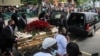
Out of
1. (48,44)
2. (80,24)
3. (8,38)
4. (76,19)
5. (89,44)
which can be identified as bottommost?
(89,44)

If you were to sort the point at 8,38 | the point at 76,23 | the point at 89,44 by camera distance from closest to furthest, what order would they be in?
the point at 8,38 → the point at 89,44 → the point at 76,23

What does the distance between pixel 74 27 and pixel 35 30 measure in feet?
29.0

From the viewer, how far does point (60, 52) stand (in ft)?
22.9

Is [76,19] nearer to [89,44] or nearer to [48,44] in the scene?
[89,44]

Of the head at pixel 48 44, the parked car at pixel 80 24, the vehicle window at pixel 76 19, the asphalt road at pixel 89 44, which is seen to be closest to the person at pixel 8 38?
the head at pixel 48 44

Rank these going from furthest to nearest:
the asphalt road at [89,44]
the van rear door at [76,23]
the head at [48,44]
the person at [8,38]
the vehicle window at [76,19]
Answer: the vehicle window at [76,19], the van rear door at [76,23], the asphalt road at [89,44], the person at [8,38], the head at [48,44]

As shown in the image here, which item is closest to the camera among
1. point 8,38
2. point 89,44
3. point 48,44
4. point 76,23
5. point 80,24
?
point 48,44

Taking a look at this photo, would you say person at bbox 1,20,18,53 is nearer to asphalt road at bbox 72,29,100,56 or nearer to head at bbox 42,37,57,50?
head at bbox 42,37,57,50

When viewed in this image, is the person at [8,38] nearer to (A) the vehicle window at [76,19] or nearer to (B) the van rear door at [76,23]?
(B) the van rear door at [76,23]

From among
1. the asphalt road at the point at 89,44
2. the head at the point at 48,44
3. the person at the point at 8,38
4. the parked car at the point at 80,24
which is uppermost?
the head at the point at 48,44

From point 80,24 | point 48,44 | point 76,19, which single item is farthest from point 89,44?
point 48,44

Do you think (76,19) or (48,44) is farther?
(76,19)

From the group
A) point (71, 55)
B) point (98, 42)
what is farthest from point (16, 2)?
point (71, 55)

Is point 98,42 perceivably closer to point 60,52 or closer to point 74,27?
point 74,27
